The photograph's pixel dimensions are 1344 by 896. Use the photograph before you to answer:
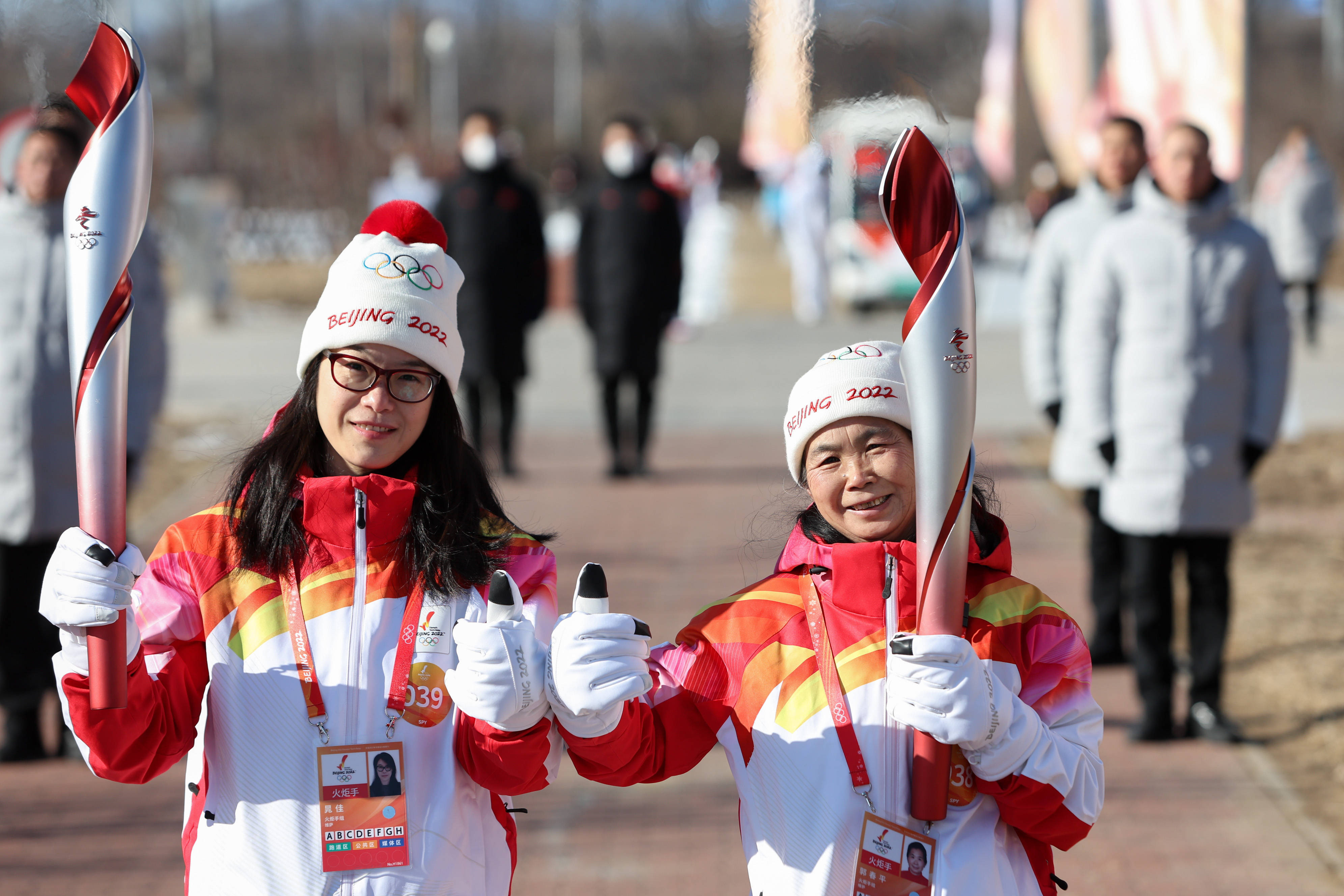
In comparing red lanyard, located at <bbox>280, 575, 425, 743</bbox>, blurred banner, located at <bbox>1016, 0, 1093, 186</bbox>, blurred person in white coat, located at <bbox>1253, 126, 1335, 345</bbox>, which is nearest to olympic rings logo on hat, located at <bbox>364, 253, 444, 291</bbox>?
red lanyard, located at <bbox>280, 575, 425, 743</bbox>

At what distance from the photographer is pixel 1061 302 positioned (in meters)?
5.84

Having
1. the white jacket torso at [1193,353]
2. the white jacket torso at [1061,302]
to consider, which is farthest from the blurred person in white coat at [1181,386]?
the white jacket torso at [1061,302]

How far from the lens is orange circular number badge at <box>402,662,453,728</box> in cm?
212

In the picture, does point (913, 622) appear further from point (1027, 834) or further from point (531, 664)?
point (531, 664)

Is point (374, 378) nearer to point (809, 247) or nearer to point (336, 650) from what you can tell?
point (336, 650)

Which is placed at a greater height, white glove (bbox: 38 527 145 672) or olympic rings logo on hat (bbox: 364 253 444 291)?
olympic rings logo on hat (bbox: 364 253 444 291)

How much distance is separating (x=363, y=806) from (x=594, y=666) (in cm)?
43

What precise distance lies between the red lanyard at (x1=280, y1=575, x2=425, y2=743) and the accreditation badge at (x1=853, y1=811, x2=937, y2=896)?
2.14 feet

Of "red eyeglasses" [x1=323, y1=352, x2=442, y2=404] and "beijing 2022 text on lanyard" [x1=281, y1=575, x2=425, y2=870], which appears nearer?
"beijing 2022 text on lanyard" [x1=281, y1=575, x2=425, y2=870]

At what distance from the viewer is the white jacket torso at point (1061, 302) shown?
19.0 ft

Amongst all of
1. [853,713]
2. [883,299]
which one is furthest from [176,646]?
[883,299]

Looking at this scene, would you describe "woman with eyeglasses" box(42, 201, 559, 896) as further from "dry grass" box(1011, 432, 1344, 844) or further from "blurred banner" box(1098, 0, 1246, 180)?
"blurred banner" box(1098, 0, 1246, 180)

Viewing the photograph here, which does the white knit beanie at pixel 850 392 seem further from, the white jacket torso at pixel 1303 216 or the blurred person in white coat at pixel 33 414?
the white jacket torso at pixel 1303 216

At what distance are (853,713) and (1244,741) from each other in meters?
3.39
